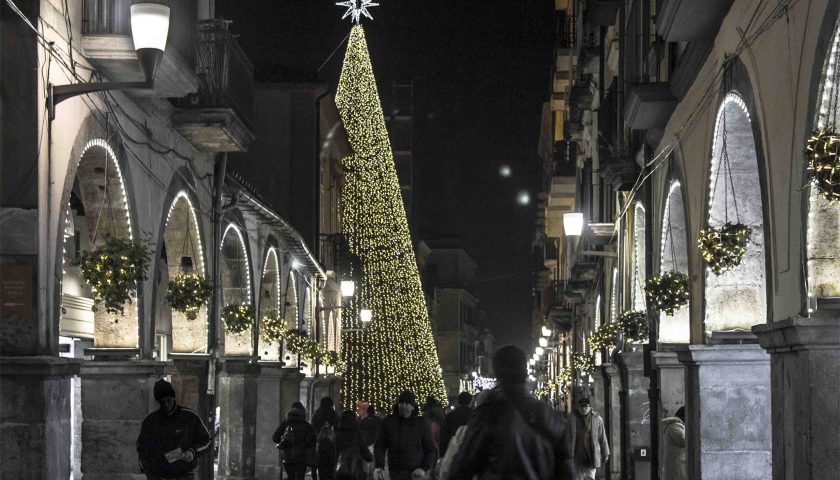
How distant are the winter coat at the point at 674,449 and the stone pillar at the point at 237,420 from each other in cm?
1021

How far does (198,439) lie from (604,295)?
1831 cm

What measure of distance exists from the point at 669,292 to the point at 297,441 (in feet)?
19.9

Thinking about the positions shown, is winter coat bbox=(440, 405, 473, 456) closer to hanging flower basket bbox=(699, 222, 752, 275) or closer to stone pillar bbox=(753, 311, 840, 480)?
hanging flower basket bbox=(699, 222, 752, 275)

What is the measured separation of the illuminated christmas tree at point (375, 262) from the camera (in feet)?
135

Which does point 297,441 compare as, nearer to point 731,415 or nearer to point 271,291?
point 731,415

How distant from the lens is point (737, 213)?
1424cm

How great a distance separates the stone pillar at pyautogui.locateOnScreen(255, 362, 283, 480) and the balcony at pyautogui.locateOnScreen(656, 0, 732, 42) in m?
14.5

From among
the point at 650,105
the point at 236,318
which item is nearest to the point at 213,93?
the point at 236,318

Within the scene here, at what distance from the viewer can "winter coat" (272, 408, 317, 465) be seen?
19.7m

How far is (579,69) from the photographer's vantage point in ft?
116

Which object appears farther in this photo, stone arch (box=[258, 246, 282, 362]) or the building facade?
stone arch (box=[258, 246, 282, 362])

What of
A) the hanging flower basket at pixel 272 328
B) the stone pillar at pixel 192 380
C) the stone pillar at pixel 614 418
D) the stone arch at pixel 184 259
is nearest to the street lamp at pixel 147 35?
the stone arch at pixel 184 259

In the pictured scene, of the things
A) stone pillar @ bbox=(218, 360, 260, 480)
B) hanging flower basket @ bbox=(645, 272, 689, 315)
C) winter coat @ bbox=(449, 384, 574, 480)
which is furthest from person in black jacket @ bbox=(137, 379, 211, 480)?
stone pillar @ bbox=(218, 360, 260, 480)

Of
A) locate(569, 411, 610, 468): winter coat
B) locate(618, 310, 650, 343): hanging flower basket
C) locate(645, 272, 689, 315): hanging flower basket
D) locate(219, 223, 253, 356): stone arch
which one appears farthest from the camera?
locate(219, 223, 253, 356): stone arch
